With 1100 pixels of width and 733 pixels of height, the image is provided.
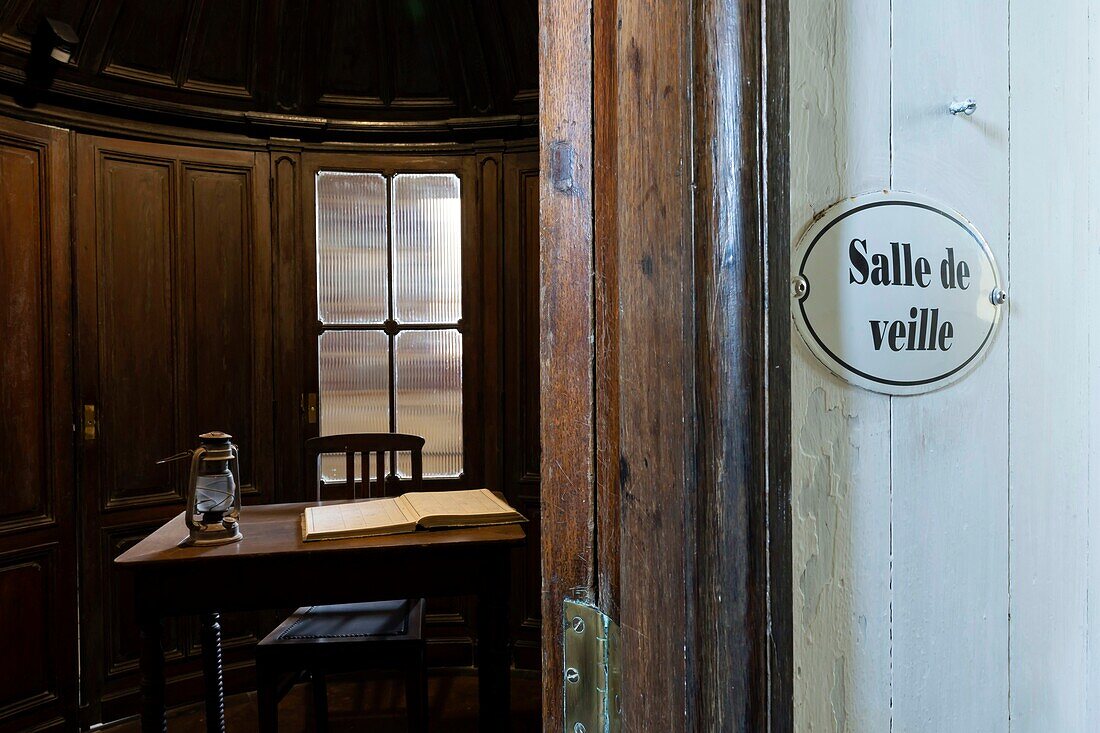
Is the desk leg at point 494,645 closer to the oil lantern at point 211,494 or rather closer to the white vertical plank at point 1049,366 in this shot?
the oil lantern at point 211,494

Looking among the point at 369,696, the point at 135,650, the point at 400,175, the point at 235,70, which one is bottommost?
the point at 369,696

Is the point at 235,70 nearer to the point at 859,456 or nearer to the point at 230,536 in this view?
the point at 230,536

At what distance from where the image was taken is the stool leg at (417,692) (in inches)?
77.6

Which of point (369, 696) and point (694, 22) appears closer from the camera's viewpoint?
point (694, 22)

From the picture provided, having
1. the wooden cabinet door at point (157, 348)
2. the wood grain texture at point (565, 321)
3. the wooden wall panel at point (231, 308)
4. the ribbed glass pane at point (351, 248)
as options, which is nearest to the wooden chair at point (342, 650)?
the wooden cabinet door at point (157, 348)

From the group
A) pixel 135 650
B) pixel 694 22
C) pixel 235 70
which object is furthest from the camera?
pixel 235 70

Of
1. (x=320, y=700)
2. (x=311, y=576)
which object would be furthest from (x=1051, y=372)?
(x=320, y=700)

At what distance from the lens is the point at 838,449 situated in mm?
472

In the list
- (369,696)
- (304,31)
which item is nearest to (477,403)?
(369,696)

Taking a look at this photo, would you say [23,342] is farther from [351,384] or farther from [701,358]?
[701,358]

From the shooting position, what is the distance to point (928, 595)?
0.50m

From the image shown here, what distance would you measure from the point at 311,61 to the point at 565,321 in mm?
2924

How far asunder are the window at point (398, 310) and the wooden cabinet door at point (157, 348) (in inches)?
11.6

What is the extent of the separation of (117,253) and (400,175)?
3.57ft
